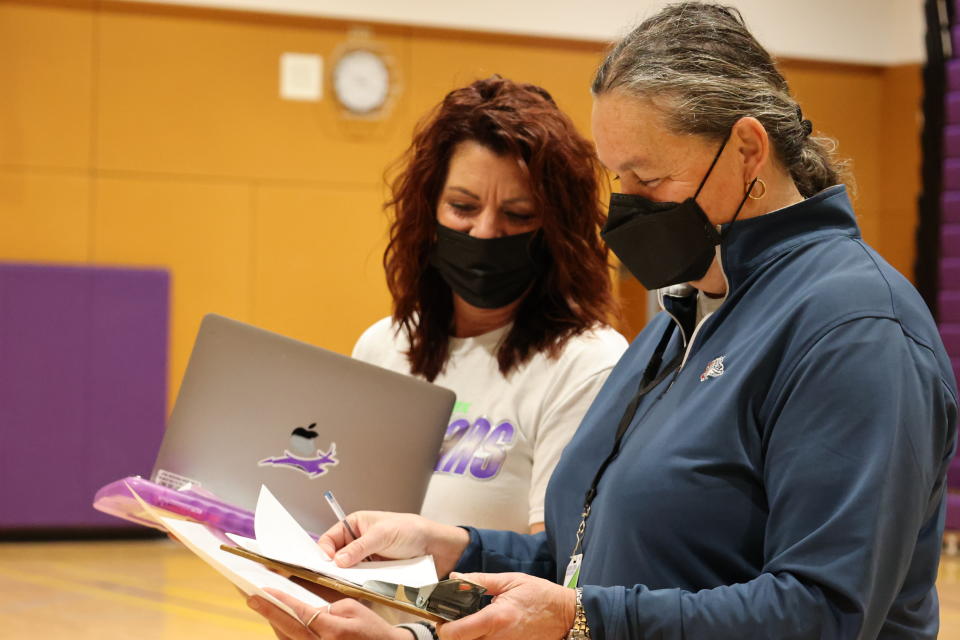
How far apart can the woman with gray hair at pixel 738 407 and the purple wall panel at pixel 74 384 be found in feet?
14.8

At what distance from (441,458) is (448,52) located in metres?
4.74

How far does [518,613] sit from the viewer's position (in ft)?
3.92

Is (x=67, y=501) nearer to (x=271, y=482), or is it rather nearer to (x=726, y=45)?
(x=271, y=482)

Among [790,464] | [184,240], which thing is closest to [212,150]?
[184,240]

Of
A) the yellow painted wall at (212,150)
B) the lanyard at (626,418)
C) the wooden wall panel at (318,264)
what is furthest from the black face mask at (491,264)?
the wooden wall panel at (318,264)

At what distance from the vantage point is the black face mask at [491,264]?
6.61ft

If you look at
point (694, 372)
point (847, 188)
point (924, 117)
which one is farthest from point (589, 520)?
point (924, 117)

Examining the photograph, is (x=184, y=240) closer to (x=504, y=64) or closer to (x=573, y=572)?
(x=504, y=64)

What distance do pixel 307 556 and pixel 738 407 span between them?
581mm

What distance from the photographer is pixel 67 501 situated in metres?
5.68

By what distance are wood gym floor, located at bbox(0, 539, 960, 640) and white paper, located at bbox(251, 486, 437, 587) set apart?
2685 mm

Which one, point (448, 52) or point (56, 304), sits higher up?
point (448, 52)

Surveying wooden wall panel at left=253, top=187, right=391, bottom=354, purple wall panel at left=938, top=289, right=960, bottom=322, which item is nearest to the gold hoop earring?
wooden wall panel at left=253, top=187, right=391, bottom=354

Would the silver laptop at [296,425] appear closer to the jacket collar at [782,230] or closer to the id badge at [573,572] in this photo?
the id badge at [573,572]
